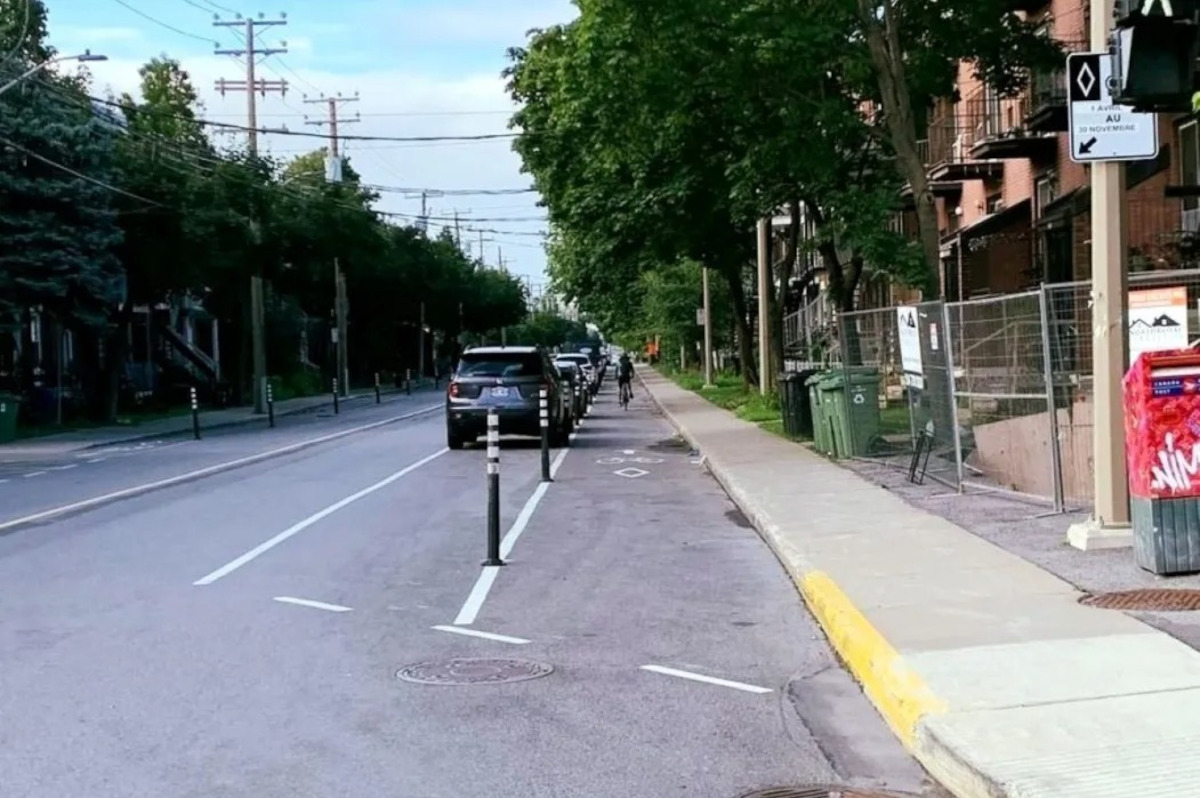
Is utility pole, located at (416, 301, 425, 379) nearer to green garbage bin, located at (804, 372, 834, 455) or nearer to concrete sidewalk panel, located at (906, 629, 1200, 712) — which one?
green garbage bin, located at (804, 372, 834, 455)

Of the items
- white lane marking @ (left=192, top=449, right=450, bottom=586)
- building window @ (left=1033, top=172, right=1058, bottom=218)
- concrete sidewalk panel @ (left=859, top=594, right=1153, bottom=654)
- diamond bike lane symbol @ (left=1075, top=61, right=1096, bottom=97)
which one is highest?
building window @ (left=1033, top=172, right=1058, bottom=218)

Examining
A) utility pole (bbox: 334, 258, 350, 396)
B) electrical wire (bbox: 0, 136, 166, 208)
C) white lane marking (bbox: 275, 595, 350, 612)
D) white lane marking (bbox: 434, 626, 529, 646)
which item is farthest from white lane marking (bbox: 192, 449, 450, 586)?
utility pole (bbox: 334, 258, 350, 396)

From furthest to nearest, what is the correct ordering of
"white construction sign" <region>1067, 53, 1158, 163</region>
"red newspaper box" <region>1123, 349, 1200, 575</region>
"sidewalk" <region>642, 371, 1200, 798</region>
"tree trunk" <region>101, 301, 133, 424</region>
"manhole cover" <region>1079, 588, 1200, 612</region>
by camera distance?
"tree trunk" <region>101, 301, 133, 424</region>
"white construction sign" <region>1067, 53, 1158, 163</region>
"red newspaper box" <region>1123, 349, 1200, 575</region>
"manhole cover" <region>1079, 588, 1200, 612</region>
"sidewalk" <region>642, 371, 1200, 798</region>

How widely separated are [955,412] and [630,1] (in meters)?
7.40

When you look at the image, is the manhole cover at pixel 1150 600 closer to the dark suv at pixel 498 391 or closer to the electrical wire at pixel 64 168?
the dark suv at pixel 498 391

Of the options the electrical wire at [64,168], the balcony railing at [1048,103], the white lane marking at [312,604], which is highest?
the electrical wire at [64,168]

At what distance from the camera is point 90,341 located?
1718 inches

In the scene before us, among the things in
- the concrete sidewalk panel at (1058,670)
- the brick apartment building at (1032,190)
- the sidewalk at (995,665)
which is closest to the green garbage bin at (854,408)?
the brick apartment building at (1032,190)

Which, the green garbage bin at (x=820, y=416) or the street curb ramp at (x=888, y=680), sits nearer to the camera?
the street curb ramp at (x=888, y=680)

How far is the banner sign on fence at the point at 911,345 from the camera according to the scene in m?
17.2

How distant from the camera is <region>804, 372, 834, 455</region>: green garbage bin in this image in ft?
71.3

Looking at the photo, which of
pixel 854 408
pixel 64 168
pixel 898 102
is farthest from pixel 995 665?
pixel 64 168

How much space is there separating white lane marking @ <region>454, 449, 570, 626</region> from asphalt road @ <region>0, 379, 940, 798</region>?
5 centimetres

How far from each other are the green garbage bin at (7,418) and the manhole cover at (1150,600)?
2913cm
